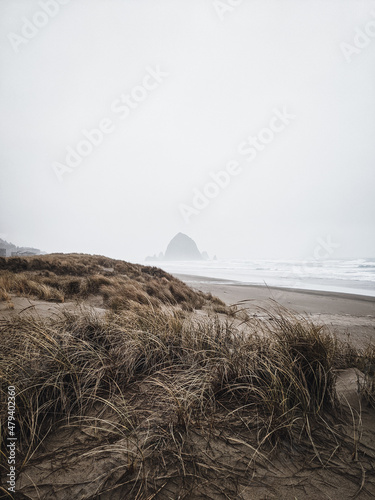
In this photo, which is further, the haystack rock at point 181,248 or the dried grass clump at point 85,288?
the haystack rock at point 181,248

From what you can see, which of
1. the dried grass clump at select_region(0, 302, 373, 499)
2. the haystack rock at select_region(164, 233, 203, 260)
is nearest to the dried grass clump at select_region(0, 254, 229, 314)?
the dried grass clump at select_region(0, 302, 373, 499)

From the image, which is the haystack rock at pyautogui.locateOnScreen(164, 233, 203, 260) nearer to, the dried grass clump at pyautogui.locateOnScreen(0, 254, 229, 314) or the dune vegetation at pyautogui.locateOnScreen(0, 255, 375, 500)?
the dried grass clump at pyautogui.locateOnScreen(0, 254, 229, 314)

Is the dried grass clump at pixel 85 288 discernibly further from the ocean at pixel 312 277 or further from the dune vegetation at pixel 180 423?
the ocean at pixel 312 277

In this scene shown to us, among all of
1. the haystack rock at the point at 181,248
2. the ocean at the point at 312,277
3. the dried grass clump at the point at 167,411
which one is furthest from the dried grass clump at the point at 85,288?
the haystack rock at the point at 181,248

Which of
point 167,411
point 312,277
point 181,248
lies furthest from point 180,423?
point 181,248

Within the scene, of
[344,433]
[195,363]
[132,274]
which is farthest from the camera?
[132,274]

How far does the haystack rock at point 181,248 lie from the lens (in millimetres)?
116250

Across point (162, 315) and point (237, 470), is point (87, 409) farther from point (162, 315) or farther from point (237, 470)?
point (162, 315)

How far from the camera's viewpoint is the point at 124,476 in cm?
113

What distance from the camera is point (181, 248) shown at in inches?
4840

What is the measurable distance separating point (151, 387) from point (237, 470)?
900mm

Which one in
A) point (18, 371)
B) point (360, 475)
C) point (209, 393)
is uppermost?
point (18, 371)

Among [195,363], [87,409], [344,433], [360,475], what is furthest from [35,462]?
[344,433]

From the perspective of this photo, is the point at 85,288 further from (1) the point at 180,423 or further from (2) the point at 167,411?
(1) the point at 180,423
